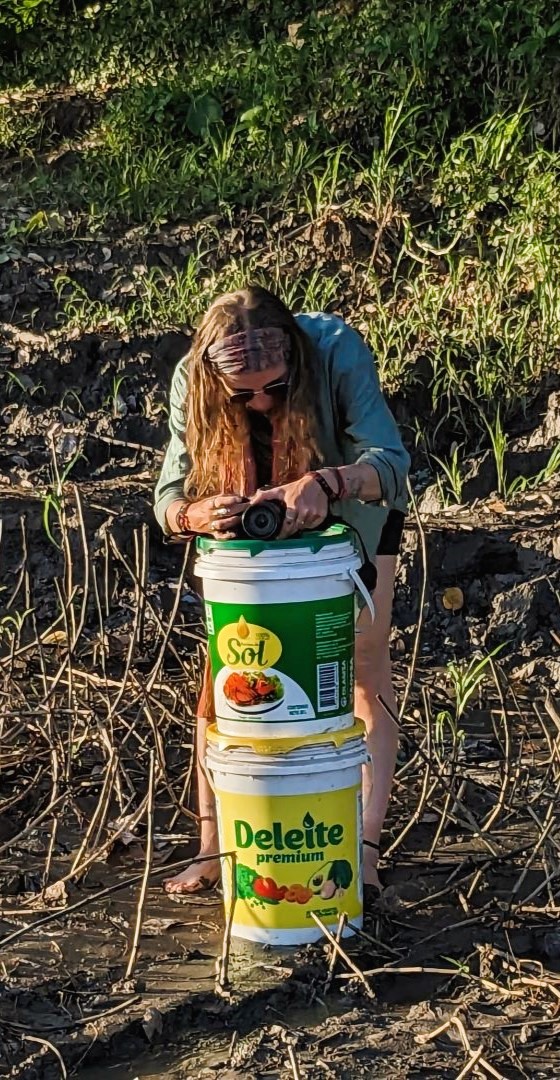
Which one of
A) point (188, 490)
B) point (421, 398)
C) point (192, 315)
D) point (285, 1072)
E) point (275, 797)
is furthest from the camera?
point (192, 315)

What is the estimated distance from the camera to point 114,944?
311 centimetres

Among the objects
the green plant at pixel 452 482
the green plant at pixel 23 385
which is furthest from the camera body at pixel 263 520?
the green plant at pixel 23 385

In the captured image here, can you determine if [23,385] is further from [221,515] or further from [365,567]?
[221,515]

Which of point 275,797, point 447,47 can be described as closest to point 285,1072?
point 275,797

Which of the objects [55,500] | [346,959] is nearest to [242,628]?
[346,959]

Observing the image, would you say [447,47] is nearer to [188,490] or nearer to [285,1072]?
[188,490]

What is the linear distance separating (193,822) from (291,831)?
82 centimetres

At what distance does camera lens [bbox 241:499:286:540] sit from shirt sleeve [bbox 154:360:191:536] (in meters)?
0.36

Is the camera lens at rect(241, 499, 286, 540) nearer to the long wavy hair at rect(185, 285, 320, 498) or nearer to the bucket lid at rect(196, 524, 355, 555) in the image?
the bucket lid at rect(196, 524, 355, 555)

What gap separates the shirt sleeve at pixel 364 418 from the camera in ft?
10.3

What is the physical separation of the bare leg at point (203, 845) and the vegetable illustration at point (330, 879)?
39 centimetres

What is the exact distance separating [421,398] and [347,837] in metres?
2.98

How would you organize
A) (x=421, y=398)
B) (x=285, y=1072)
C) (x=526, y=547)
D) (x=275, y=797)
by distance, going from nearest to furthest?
(x=285, y=1072)
(x=275, y=797)
(x=526, y=547)
(x=421, y=398)

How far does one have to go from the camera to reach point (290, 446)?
317 centimetres
